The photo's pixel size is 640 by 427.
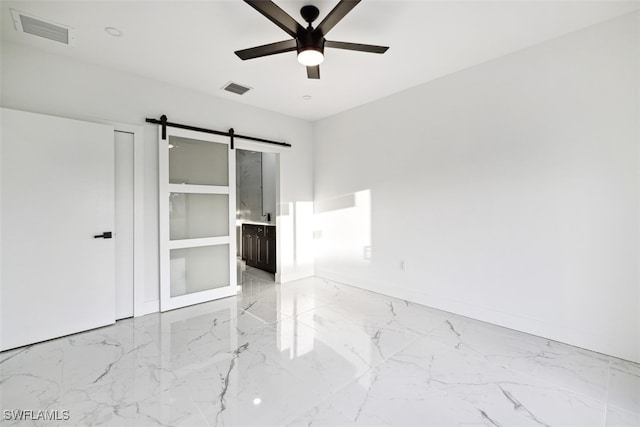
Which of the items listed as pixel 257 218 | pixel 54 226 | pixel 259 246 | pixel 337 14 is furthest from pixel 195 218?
pixel 337 14

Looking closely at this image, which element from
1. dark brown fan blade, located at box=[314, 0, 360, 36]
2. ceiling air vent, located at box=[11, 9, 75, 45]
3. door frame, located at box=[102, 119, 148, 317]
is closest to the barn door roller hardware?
door frame, located at box=[102, 119, 148, 317]

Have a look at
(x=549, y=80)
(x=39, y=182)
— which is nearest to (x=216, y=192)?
(x=39, y=182)

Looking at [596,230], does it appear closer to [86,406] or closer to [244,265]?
[86,406]

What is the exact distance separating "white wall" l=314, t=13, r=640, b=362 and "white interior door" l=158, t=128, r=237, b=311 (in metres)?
2.09

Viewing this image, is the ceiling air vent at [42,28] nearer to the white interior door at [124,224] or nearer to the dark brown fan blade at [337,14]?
the white interior door at [124,224]

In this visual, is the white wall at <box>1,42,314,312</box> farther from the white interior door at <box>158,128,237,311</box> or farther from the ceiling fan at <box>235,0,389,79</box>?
the ceiling fan at <box>235,0,389,79</box>

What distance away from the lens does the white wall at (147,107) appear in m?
2.66

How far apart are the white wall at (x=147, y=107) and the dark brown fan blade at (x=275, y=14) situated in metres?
2.18

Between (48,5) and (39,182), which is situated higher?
(48,5)

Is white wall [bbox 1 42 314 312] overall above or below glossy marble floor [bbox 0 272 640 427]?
above

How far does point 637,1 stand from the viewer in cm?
215

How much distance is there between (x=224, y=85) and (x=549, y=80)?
11.5ft

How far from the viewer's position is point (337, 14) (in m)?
1.85

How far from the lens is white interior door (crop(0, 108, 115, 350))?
2.49 metres
